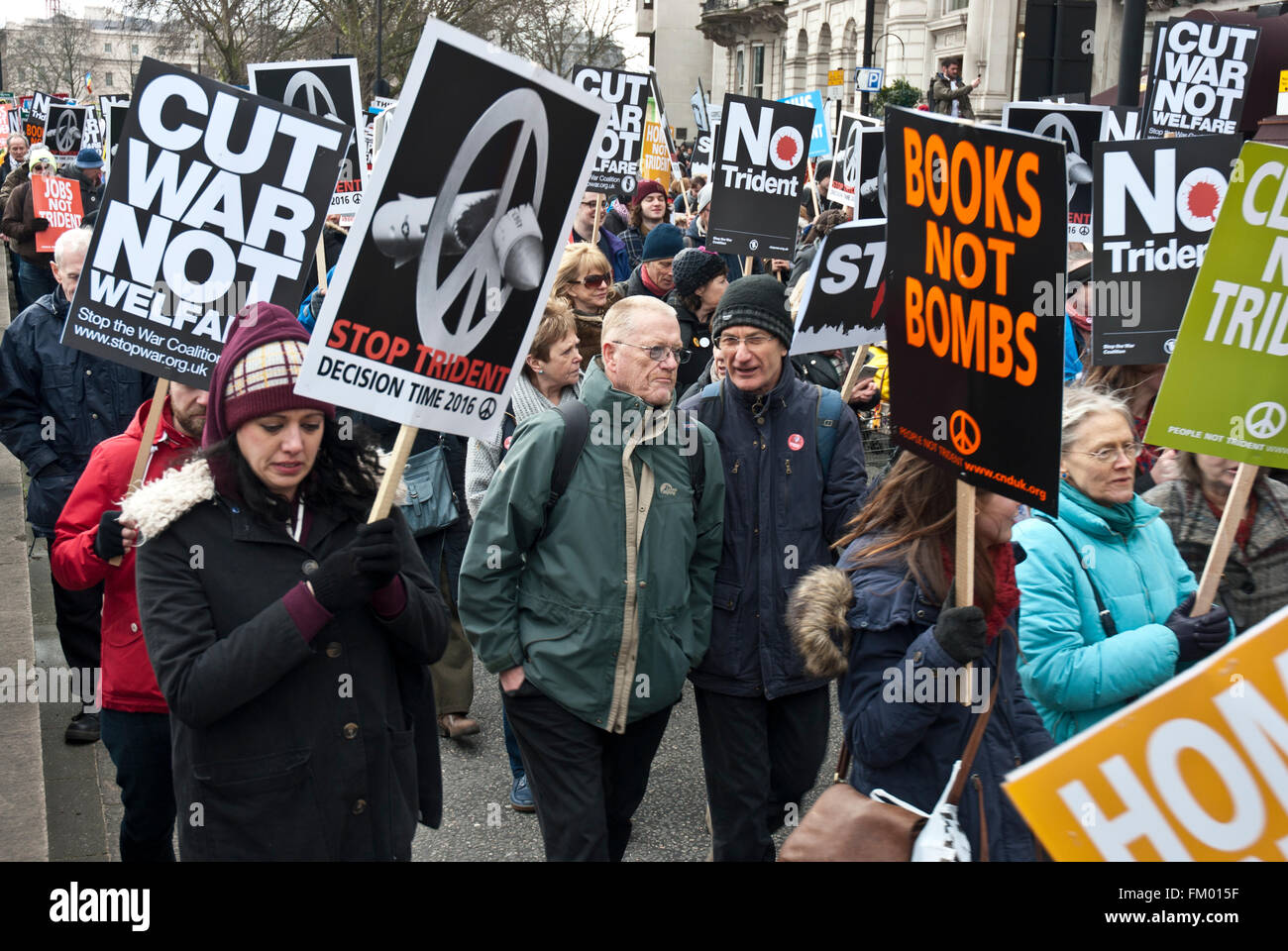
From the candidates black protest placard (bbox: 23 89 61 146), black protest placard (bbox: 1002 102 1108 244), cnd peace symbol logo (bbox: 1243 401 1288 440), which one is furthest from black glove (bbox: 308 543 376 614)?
black protest placard (bbox: 23 89 61 146)

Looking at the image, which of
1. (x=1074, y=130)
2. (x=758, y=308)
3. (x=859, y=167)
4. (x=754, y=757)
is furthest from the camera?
(x=859, y=167)

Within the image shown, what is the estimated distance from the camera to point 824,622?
3.07 meters

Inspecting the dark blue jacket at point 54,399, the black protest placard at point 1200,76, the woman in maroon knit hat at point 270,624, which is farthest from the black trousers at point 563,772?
the black protest placard at point 1200,76

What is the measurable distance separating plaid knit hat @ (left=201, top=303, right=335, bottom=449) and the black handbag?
8.11 ft

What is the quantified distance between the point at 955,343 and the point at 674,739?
3.20 metres

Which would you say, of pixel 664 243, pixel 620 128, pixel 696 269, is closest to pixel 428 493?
pixel 696 269

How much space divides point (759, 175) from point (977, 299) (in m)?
6.29

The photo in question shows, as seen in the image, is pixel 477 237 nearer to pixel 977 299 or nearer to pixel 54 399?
pixel 977 299

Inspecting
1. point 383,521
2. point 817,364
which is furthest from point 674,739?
point 383,521

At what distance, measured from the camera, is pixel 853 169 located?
1166 centimetres

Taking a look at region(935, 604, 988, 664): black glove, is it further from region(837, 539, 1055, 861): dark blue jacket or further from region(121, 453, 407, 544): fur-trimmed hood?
region(121, 453, 407, 544): fur-trimmed hood

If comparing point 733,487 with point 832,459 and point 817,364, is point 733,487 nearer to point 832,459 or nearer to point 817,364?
point 832,459

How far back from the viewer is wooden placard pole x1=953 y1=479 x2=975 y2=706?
286 cm

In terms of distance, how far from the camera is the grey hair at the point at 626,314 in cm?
398
